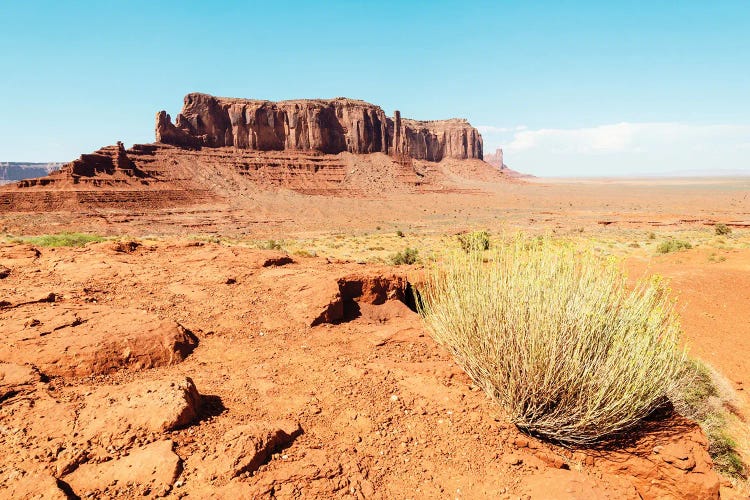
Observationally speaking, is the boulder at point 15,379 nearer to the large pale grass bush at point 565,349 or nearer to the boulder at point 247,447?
the boulder at point 247,447

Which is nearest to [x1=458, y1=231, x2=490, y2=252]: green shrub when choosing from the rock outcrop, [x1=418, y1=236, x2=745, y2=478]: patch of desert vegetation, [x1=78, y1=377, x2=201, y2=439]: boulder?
[x1=418, y1=236, x2=745, y2=478]: patch of desert vegetation

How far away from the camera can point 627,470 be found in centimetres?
397

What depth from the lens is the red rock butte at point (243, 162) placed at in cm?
5230

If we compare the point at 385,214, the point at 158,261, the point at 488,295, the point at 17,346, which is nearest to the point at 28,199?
the point at 385,214

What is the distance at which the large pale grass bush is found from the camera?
3.88 m

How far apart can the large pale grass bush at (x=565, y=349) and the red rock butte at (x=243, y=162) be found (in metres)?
54.9

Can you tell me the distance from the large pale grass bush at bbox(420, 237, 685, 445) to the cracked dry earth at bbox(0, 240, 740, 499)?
0.87 ft

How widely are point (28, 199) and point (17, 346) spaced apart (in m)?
56.1

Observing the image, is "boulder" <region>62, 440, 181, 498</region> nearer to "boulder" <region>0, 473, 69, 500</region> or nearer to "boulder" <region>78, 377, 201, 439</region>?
"boulder" <region>0, 473, 69, 500</region>

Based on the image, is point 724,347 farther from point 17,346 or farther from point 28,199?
point 28,199

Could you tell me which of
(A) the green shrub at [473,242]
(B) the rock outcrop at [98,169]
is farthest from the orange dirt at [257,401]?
(B) the rock outcrop at [98,169]

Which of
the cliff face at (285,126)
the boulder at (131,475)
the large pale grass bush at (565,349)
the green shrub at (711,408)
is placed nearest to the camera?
the boulder at (131,475)

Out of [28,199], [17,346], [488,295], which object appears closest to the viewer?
[17,346]

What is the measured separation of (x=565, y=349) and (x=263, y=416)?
2.83m
